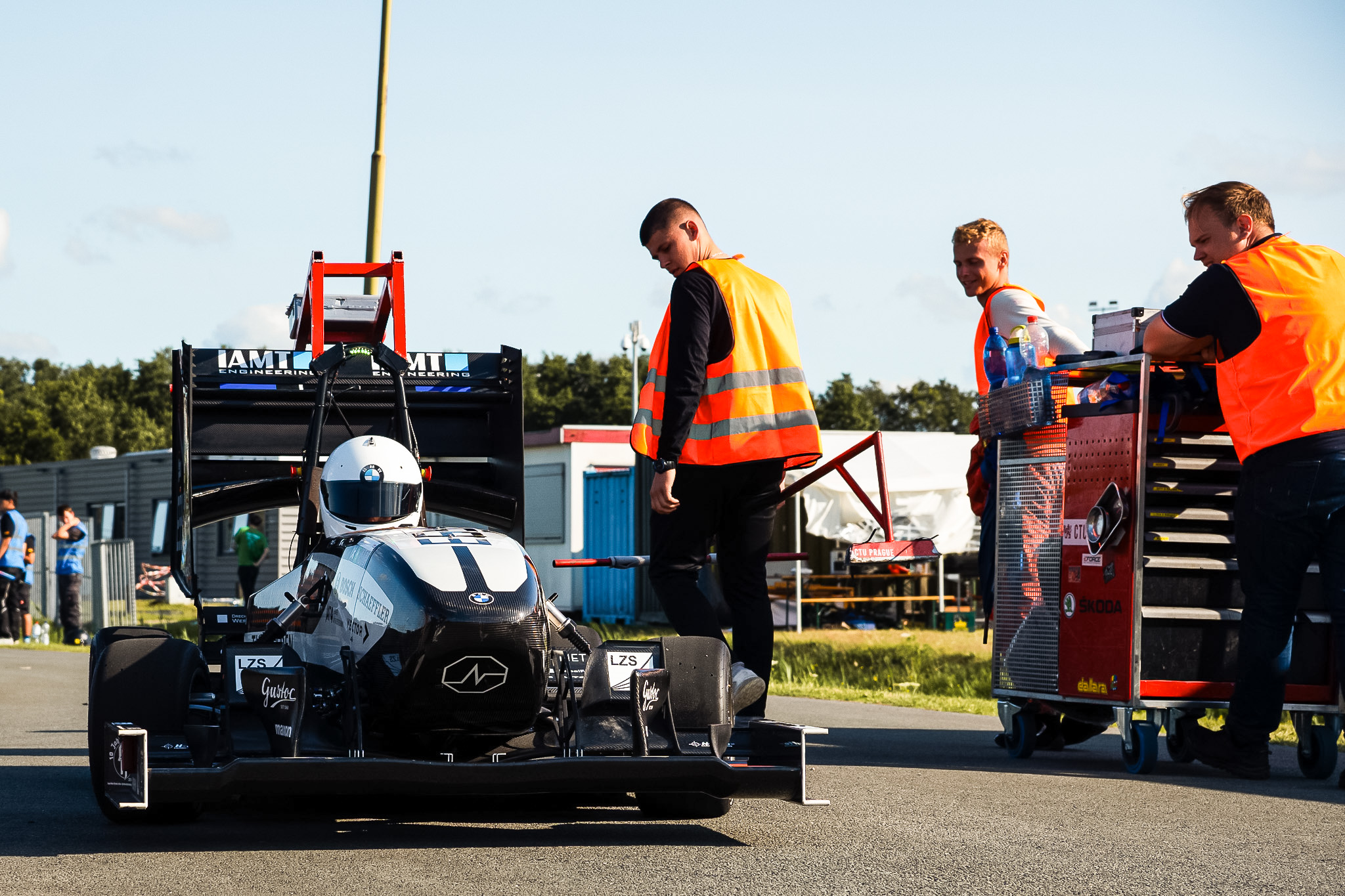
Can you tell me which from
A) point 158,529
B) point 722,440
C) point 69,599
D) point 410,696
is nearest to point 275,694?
point 410,696

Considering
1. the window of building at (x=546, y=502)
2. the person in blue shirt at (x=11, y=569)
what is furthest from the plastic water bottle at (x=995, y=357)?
the window of building at (x=546, y=502)

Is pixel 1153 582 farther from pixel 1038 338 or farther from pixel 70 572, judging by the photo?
pixel 70 572

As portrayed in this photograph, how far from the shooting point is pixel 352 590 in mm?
5480

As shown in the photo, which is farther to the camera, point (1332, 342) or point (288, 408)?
point (288, 408)

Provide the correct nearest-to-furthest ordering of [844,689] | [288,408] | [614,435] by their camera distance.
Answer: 1. [288,408]
2. [844,689]
3. [614,435]

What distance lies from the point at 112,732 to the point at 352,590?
0.86m

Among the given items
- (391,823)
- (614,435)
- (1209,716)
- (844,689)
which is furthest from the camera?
(614,435)

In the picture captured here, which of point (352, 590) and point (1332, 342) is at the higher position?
point (1332, 342)

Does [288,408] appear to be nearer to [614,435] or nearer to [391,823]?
[391,823]

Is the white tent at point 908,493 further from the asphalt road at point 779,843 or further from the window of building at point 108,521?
the window of building at point 108,521

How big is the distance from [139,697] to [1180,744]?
4.36m

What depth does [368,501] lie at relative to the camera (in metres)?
6.12

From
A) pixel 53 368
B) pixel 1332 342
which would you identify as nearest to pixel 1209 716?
pixel 1332 342

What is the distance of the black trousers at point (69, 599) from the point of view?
71.4ft
